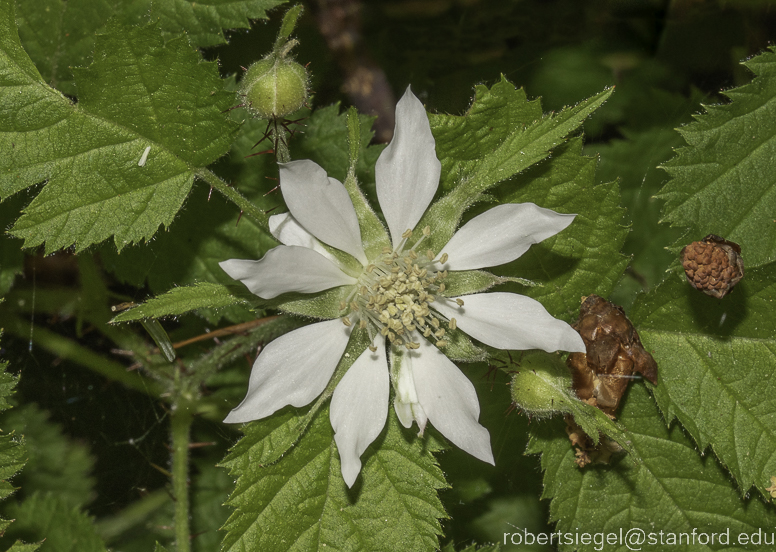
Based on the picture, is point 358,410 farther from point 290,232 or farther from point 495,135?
point 495,135

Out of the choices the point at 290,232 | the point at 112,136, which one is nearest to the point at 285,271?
the point at 290,232

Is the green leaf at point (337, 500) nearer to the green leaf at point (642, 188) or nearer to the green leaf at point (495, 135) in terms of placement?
the green leaf at point (495, 135)

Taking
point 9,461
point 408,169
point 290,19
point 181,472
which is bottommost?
point 181,472

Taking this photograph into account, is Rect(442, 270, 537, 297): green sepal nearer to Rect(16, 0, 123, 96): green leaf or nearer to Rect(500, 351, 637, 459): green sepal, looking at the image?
Rect(500, 351, 637, 459): green sepal

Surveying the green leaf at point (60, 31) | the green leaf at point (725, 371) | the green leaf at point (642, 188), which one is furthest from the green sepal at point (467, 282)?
the green leaf at point (60, 31)

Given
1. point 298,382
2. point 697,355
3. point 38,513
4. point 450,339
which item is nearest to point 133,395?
point 38,513
